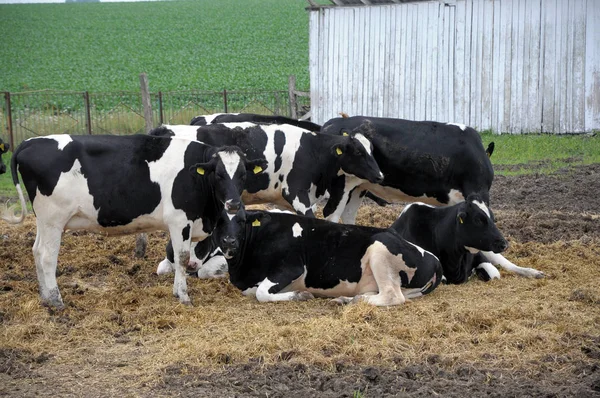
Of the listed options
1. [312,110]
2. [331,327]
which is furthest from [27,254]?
[312,110]

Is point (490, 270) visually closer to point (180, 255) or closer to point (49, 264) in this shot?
point (180, 255)

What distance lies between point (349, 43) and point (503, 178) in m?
8.88

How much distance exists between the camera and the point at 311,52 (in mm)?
25422

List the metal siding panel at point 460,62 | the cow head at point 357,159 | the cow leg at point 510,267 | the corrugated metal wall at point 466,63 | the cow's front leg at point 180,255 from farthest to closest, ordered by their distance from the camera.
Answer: the metal siding panel at point 460,62
the corrugated metal wall at point 466,63
the cow head at point 357,159
the cow leg at point 510,267
the cow's front leg at point 180,255

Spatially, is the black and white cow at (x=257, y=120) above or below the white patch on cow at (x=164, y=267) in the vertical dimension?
above

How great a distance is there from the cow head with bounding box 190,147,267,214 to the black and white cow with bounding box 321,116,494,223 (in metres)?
2.87

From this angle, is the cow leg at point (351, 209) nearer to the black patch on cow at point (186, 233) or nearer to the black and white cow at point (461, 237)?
the black and white cow at point (461, 237)

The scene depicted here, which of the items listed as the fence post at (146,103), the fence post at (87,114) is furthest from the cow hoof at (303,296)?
the fence post at (87,114)

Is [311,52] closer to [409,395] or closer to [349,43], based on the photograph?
[349,43]

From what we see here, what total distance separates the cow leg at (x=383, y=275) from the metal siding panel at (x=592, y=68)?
14.8m

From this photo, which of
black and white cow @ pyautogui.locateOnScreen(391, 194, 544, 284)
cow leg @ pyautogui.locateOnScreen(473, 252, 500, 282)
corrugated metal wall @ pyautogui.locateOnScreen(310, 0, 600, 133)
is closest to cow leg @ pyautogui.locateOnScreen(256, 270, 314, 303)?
black and white cow @ pyautogui.locateOnScreen(391, 194, 544, 284)

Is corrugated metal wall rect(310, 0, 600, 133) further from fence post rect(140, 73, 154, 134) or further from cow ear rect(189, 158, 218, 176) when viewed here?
cow ear rect(189, 158, 218, 176)

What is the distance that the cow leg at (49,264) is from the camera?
879 cm

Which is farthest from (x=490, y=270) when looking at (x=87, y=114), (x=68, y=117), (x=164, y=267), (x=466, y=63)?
(x=68, y=117)
